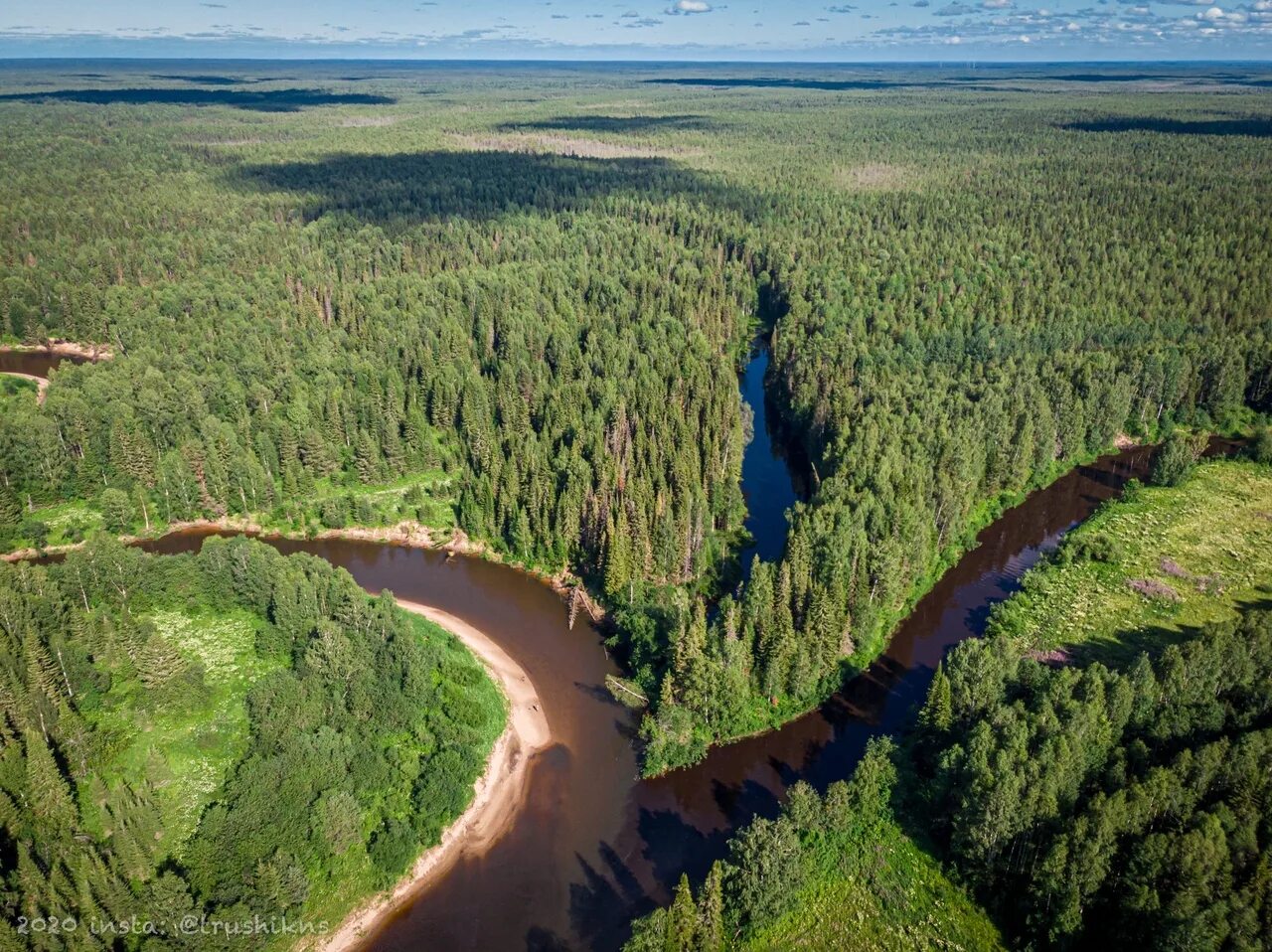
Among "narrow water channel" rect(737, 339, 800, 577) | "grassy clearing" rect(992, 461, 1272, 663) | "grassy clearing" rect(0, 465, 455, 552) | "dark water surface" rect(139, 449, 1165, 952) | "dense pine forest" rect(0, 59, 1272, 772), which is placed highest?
"dense pine forest" rect(0, 59, 1272, 772)

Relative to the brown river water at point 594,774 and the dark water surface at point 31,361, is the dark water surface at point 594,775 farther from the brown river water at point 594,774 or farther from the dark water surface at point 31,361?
the dark water surface at point 31,361

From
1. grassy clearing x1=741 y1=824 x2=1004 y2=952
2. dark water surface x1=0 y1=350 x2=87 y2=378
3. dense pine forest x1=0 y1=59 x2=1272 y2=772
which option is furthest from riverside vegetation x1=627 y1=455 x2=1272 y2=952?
dark water surface x1=0 y1=350 x2=87 y2=378

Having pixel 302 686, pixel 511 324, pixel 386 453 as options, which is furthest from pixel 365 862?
pixel 511 324

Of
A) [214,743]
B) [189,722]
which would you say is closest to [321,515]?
[189,722]

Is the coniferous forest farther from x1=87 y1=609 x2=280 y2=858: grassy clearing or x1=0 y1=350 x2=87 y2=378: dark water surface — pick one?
x1=0 y1=350 x2=87 y2=378: dark water surface

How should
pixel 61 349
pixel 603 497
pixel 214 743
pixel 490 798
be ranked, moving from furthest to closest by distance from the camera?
1. pixel 61 349
2. pixel 603 497
3. pixel 490 798
4. pixel 214 743

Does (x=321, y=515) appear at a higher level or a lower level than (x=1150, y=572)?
higher

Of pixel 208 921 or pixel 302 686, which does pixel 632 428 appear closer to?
pixel 302 686

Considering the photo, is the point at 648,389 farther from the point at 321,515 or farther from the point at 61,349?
the point at 61,349
